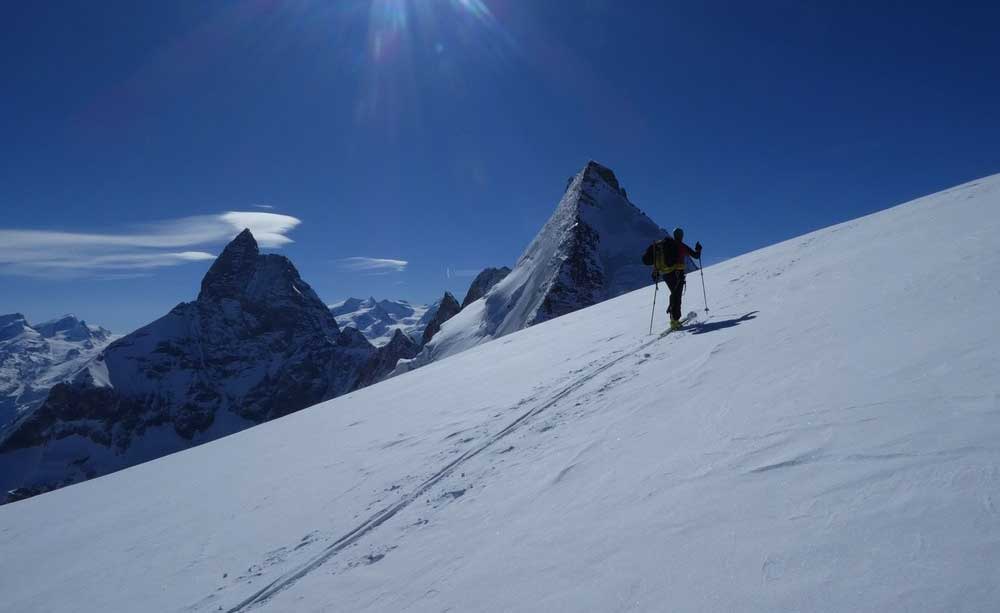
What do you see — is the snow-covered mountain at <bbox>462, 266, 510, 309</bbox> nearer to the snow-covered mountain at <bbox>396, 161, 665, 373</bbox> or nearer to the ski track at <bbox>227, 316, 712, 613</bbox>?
the snow-covered mountain at <bbox>396, 161, 665, 373</bbox>

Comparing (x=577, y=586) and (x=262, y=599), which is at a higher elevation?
(x=577, y=586)

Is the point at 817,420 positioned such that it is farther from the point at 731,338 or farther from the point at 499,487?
the point at 731,338

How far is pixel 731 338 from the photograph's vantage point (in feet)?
23.8

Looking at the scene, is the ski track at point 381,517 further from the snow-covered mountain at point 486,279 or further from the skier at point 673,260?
the snow-covered mountain at point 486,279

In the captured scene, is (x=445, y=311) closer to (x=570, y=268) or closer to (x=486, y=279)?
(x=486, y=279)

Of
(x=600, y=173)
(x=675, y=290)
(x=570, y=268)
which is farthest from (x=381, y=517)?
(x=600, y=173)

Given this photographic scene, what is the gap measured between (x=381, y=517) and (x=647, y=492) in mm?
2683

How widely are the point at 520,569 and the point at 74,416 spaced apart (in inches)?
10108

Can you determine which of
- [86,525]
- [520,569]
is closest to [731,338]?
[520,569]

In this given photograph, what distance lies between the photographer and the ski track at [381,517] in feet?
12.8

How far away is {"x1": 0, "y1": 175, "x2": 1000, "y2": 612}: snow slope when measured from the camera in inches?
89.6

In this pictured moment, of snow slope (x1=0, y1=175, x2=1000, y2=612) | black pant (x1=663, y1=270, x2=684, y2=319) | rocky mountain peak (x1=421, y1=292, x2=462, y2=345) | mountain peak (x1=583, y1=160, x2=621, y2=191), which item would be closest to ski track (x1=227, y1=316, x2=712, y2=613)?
snow slope (x1=0, y1=175, x2=1000, y2=612)

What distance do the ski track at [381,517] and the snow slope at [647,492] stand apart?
0.09 ft

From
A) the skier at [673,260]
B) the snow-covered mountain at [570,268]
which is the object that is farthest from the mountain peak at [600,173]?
the skier at [673,260]
